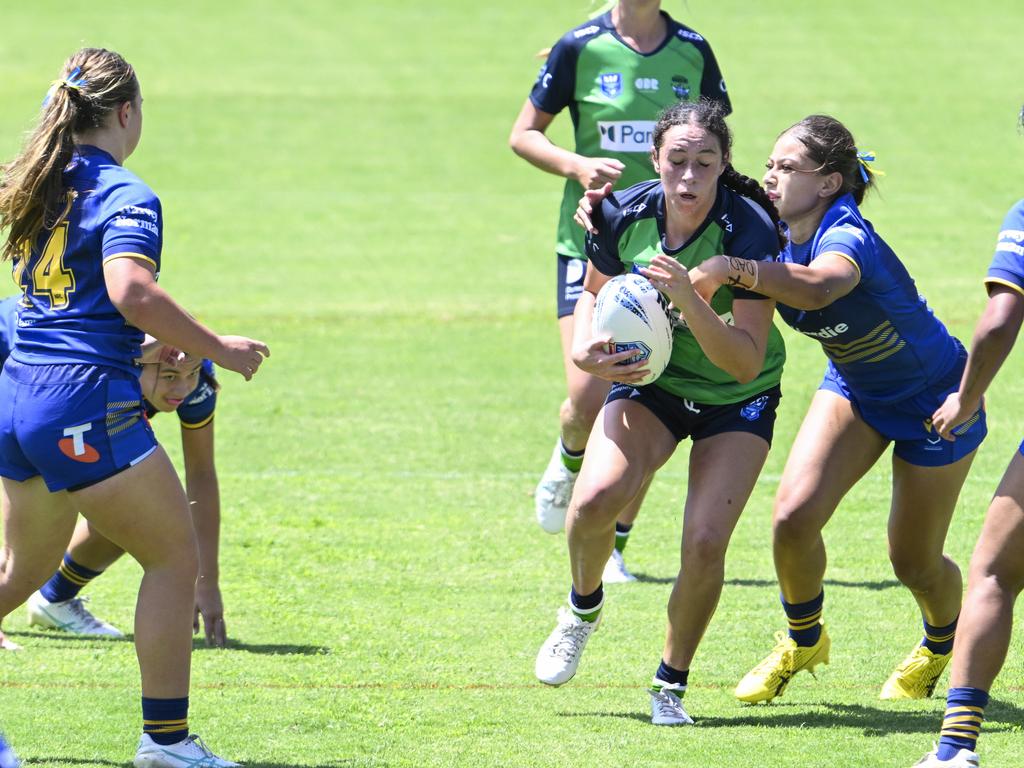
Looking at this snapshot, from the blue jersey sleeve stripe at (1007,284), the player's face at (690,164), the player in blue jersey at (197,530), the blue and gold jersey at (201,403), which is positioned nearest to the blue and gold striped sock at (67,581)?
the player in blue jersey at (197,530)

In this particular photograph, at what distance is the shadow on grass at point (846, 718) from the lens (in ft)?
17.5

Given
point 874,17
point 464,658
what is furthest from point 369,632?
point 874,17

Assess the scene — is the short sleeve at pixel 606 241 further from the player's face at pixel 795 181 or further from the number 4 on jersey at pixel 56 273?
the number 4 on jersey at pixel 56 273

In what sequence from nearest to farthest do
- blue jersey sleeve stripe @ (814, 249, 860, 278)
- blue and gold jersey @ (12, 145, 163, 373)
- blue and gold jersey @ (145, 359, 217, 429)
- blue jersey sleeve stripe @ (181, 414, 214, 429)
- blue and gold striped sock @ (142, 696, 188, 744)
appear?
blue and gold jersey @ (12, 145, 163, 373), blue and gold striped sock @ (142, 696, 188, 744), blue jersey sleeve stripe @ (814, 249, 860, 278), blue and gold jersey @ (145, 359, 217, 429), blue jersey sleeve stripe @ (181, 414, 214, 429)

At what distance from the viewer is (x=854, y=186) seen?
5633 mm

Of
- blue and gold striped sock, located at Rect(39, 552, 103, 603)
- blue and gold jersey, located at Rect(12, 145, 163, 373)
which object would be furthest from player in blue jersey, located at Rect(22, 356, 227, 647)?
blue and gold jersey, located at Rect(12, 145, 163, 373)

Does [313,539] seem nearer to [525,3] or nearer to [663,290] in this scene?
[663,290]

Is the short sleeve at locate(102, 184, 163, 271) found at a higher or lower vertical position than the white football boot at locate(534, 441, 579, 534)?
higher

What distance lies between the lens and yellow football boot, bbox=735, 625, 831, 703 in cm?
569

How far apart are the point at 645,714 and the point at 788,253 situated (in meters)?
1.74

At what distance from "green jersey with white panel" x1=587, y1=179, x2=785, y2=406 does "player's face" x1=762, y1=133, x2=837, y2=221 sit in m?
0.17

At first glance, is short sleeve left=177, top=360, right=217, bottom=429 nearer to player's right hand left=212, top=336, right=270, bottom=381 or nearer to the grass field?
the grass field

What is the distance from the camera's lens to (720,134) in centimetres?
534

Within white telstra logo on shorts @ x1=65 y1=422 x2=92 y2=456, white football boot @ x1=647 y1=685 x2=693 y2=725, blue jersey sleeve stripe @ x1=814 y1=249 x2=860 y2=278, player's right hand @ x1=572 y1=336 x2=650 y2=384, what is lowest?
white football boot @ x1=647 y1=685 x2=693 y2=725
